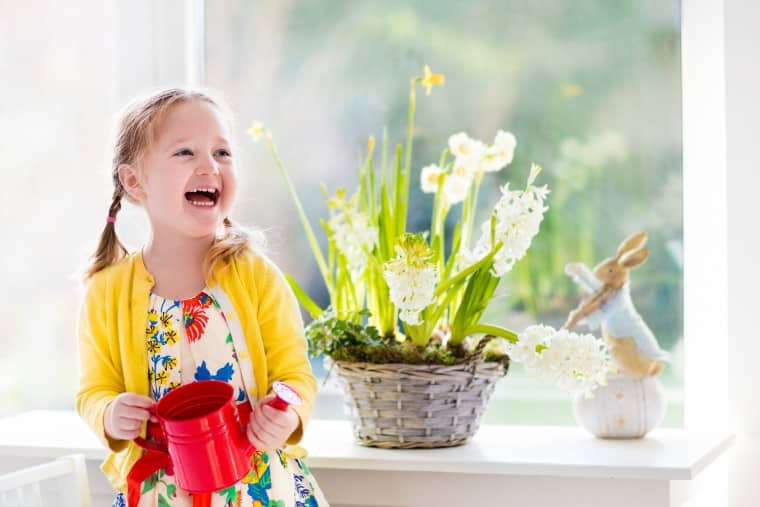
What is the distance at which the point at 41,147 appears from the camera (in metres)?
2.03

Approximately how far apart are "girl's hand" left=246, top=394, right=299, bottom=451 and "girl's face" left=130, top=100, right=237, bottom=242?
0.85ft

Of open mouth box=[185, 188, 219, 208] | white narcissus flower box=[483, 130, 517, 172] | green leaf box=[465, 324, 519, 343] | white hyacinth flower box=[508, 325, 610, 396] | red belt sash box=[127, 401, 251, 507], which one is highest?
white narcissus flower box=[483, 130, 517, 172]

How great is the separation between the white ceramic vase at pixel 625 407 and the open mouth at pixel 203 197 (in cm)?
66

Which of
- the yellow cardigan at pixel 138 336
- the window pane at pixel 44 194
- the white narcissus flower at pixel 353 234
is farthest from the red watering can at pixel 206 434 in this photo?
the window pane at pixel 44 194

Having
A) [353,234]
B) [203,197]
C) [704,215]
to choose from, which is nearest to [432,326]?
[353,234]

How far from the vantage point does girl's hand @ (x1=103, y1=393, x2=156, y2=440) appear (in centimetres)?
124

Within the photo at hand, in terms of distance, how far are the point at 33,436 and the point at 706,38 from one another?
132cm

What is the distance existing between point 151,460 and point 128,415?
80mm

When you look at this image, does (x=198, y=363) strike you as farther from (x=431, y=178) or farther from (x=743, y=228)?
(x=743, y=228)

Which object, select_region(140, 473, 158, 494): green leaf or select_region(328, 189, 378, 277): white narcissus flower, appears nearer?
select_region(140, 473, 158, 494): green leaf

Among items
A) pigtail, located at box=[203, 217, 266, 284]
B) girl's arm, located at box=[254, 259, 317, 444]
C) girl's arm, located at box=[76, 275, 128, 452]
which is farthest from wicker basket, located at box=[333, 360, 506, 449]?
girl's arm, located at box=[76, 275, 128, 452]

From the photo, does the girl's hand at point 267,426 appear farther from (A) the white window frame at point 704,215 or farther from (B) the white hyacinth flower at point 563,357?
(A) the white window frame at point 704,215

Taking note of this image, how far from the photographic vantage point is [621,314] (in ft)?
5.14

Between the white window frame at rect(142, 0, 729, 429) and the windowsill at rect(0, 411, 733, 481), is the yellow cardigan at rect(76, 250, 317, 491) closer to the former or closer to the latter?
the windowsill at rect(0, 411, 733, 481)
